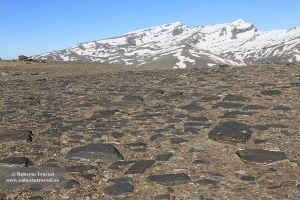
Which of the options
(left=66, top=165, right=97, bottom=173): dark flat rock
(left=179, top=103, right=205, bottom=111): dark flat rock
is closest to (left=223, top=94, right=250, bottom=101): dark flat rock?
(left=179, top=103, right=205, bottom=111): dark flat rock

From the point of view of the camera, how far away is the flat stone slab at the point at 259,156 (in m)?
6.12

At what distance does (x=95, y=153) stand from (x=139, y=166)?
4.02 feet

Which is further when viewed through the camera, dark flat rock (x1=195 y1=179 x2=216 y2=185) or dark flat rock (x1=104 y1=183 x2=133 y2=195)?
dark flat rock (x1=195 y1=179 x2=216 y2=185)

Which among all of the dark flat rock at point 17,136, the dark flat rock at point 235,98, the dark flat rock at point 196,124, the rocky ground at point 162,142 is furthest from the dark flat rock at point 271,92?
the dark flat rock at point 17,136

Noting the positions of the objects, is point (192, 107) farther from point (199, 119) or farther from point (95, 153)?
point (95, 153)

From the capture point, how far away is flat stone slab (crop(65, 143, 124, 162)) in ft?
21.7

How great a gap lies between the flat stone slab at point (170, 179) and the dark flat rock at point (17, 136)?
381 cm

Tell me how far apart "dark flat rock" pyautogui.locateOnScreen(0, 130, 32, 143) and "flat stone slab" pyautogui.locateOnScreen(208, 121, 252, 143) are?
15.5 feet

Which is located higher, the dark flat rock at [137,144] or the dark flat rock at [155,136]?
the dark flat rock at [155,136]

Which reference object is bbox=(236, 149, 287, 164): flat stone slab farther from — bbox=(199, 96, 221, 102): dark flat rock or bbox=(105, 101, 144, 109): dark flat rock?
bbox=(105, 101, 144, 109): dark flat rock

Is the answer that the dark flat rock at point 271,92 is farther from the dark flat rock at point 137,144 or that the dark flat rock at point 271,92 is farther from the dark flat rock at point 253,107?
the dark flat rock at point 137,144

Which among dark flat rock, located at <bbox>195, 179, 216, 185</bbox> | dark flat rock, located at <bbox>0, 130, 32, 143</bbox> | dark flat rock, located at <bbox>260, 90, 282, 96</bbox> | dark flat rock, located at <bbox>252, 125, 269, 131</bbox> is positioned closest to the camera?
dark flat rock, located at <bbox>195, 179, 216, 185</bbox>

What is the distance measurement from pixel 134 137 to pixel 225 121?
2.81 meters

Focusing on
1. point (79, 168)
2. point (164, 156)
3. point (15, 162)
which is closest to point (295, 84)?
point (164, 156)
